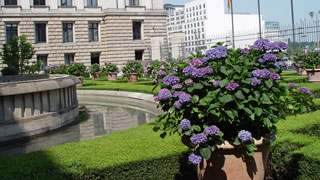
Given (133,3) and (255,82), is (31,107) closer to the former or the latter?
(255,82)

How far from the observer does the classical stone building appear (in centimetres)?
3655

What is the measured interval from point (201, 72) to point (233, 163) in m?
1.10

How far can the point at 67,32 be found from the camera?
38.8 m

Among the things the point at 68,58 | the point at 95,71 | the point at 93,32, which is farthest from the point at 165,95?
the point at 93,32

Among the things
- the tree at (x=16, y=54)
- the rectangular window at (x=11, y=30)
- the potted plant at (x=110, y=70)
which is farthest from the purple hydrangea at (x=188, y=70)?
the rectangular window at (x=11, y=30)

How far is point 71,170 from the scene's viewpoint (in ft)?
15.1

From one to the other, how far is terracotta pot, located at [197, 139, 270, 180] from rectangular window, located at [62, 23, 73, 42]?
119ft

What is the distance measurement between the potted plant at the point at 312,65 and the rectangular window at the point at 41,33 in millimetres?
29078

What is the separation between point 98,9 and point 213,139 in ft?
123

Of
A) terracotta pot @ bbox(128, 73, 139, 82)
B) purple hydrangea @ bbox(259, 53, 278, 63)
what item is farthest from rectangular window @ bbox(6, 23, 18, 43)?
purple hydrangea @ bbox(259, 53, 278, 63)

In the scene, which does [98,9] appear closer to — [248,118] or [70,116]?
[70,116]

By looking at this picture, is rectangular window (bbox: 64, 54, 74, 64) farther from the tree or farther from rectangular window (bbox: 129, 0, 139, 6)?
the tree

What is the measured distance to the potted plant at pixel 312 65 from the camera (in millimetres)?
14164

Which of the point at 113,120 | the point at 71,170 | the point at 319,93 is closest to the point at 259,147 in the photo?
the point at 71,170
